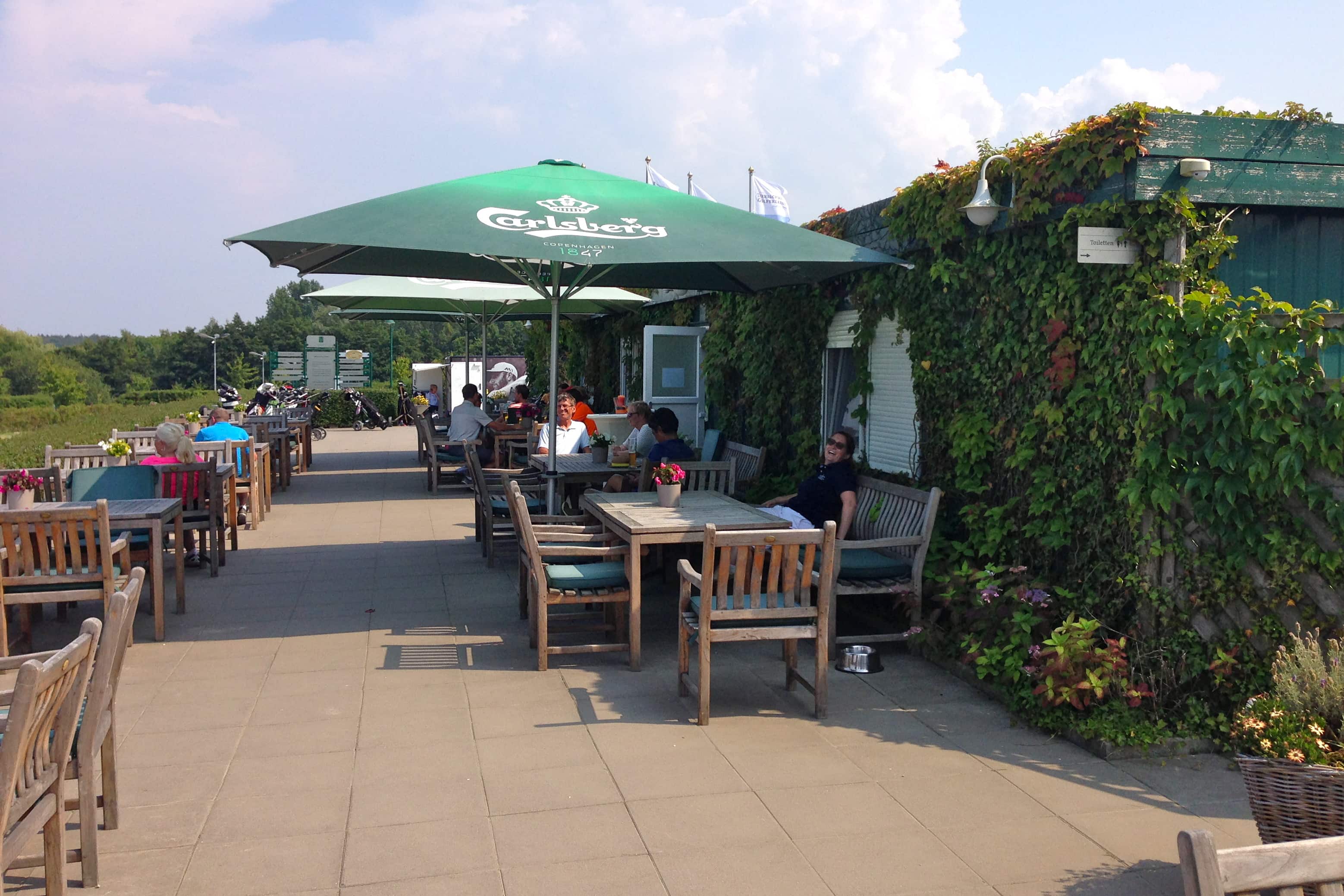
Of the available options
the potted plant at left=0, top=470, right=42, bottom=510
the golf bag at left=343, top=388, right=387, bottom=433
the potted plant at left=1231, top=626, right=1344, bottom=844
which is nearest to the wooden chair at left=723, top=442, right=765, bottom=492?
the potted plant at left=0, top=470, right=42, bottom=510

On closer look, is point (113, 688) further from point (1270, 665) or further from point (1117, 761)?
point (1270, 665)

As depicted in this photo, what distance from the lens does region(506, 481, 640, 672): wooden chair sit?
5.52m

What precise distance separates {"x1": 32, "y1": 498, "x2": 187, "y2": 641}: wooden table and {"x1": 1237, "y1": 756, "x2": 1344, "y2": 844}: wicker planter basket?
5.46m

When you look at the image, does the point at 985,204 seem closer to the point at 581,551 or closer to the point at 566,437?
the point at 581,551

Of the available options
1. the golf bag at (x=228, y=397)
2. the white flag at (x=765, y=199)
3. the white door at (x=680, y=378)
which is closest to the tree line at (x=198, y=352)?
the golf bag at (x=228, y=397)

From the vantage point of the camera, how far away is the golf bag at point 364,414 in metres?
26.3

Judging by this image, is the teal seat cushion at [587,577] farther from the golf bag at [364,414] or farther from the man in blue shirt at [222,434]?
the golf bag at [364,414]

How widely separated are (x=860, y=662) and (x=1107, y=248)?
2.35 metres

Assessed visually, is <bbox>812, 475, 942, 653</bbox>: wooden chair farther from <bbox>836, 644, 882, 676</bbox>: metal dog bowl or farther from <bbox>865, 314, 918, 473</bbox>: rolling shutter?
<bbox>865, 314, 918, 473</bbox>: rolling shutter

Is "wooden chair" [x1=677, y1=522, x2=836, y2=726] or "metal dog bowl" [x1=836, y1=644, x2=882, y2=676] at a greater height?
"wooden chair" [x1=677, y1=522, x2=836, y2=726]

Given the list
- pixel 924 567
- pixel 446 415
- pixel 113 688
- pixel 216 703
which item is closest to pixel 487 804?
pixel 113 688

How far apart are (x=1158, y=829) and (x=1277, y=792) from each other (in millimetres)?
718

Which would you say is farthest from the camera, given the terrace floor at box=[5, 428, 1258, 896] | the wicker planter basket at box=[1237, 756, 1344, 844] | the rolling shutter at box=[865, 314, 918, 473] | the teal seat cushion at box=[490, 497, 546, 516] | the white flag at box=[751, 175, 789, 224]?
the white flag at box=[751, 175, 789, 224]

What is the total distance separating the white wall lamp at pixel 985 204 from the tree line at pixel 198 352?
52607 millimetres
